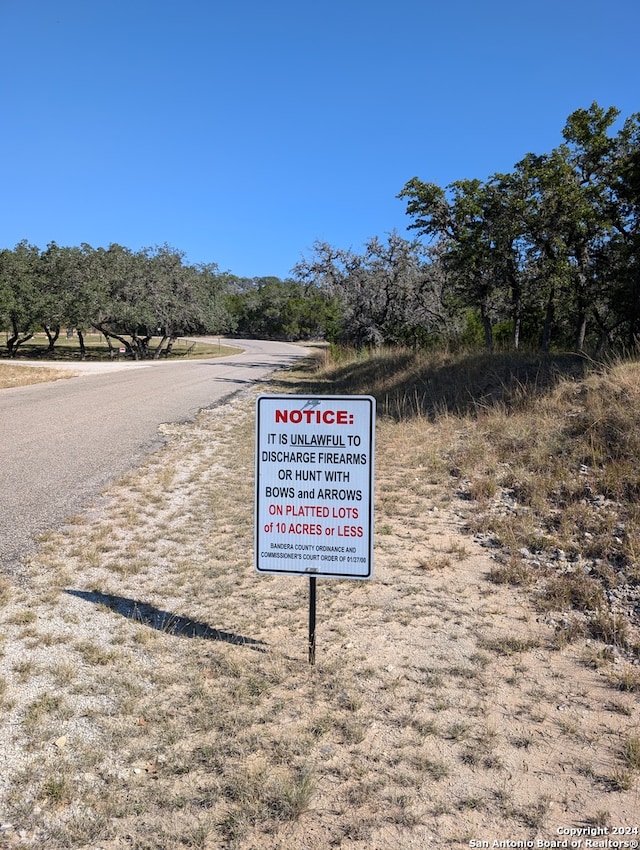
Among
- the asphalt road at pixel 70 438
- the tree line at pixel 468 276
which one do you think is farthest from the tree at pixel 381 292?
the asphalt road at pixel 70 438

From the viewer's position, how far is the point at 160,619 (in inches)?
150

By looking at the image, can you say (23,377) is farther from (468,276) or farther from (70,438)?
(468,276)

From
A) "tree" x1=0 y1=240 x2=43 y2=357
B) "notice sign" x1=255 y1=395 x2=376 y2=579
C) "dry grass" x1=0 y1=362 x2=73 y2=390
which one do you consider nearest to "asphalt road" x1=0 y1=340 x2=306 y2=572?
"dry grass" x1=0 y1=362 x2=73 y2=390

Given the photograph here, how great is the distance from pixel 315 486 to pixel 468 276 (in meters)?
15.3

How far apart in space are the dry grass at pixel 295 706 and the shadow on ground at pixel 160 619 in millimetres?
18

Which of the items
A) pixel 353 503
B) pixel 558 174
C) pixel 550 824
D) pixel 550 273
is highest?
pixel 558 174

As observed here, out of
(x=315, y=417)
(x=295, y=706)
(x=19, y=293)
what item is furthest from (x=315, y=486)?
(x=19, y=293)

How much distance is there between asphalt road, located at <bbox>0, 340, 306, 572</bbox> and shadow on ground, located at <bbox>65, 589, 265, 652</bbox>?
927 mm

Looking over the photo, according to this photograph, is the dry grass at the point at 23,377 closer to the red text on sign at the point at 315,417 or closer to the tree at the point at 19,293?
the tree at the point at 19,293

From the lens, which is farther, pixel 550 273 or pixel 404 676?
pixel 550 273

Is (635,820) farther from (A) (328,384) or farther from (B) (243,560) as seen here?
(A) (328,384)

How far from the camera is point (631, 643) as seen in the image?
3.48 metres

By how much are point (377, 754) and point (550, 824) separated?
74 cm

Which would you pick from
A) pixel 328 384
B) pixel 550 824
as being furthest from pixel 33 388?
pixel 550 824
